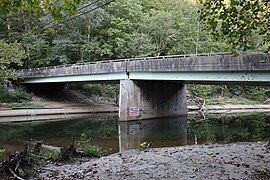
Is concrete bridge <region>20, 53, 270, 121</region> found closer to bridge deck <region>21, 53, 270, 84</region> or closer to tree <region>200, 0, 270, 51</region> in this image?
bridge deck <region>21, 53, 270, 84</region>

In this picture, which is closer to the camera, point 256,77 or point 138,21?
point 256,77

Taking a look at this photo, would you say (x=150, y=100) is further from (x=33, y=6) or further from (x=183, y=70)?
(x=33, y=6)

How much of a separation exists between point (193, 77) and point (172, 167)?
53.3 ft

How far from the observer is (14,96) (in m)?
32.8

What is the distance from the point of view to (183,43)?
4756 centimetres

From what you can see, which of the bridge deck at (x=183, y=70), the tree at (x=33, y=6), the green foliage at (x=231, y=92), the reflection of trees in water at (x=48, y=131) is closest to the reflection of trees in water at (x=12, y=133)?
the reflection of trees in water at (x=48, y=131)

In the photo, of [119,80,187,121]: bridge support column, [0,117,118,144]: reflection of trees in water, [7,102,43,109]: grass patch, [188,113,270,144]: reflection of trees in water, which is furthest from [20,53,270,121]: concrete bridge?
[0,117,118,144]: reflection of trees in water

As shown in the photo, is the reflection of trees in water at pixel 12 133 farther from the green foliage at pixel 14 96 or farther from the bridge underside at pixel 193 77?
the green foliage at pixel 14 96

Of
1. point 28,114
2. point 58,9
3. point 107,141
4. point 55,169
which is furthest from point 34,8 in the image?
point 28,114

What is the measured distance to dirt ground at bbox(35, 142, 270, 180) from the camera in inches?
252

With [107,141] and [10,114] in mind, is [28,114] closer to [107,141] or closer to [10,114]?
[10,114]

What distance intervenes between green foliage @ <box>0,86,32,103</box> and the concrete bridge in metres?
2.74

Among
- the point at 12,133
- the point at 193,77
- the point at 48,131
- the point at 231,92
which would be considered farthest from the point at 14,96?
the point at 231,92

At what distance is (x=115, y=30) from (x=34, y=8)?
126 ft
